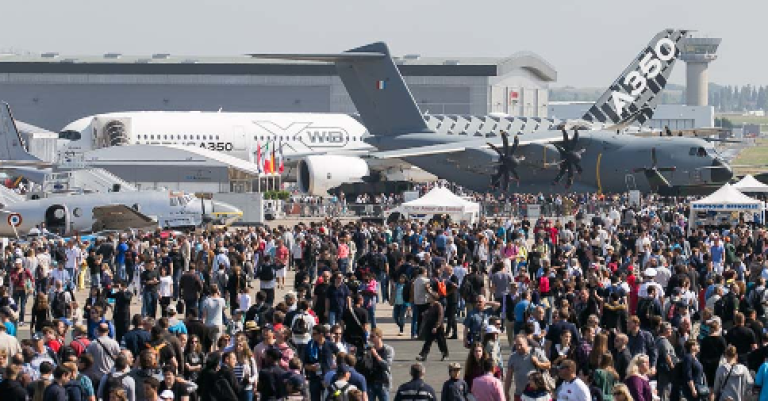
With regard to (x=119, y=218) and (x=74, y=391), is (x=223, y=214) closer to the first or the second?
(x=119, y=218)

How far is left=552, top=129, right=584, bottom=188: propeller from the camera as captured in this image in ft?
153

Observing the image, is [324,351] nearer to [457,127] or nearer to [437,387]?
[437,387]

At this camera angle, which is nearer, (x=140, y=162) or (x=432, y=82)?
(x=140, y=162)

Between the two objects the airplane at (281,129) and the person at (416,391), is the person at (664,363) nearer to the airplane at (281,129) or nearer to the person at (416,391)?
the person at (416,391)

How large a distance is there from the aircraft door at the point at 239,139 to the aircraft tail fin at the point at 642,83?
48.6 feet

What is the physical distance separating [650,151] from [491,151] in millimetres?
5580

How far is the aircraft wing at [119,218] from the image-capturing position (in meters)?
35.4

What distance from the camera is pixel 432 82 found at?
94.2 m

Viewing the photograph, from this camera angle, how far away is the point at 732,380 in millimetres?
13289

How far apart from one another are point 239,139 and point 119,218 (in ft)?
81.9

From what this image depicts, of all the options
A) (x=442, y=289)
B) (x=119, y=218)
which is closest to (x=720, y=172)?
(x=119, y=218)

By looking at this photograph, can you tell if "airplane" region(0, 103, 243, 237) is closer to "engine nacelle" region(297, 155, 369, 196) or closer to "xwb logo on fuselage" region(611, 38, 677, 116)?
"engine nacelle" region(297, 155, 369, 196)

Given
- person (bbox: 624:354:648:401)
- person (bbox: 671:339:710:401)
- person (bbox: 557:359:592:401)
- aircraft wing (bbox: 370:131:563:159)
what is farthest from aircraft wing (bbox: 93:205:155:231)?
person (bbox: 557:359:592:401)

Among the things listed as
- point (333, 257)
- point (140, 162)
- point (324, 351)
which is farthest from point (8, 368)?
point (140, 162)
